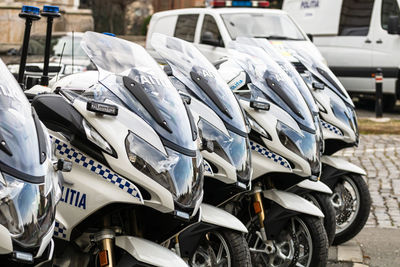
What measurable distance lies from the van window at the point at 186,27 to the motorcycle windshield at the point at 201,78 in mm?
10529

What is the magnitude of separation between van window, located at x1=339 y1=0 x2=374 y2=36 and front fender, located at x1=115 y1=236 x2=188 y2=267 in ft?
46.3

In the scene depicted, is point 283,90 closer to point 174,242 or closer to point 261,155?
point 261,155

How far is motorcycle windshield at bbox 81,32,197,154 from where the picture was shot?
431 cm

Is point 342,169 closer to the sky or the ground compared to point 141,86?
closer to the ground

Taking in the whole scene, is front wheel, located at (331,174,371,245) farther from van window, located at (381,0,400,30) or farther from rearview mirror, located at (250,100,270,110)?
van window, located at (381,0,400,30)

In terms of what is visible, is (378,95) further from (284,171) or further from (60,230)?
(60,230)

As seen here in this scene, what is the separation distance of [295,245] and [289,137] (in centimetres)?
64

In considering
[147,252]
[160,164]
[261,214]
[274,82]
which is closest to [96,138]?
[160,164]

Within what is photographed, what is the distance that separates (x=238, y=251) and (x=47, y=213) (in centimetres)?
173

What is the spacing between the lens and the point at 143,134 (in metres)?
4.21

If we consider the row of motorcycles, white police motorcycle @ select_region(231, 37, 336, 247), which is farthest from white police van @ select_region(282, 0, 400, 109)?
the row of motorcycles

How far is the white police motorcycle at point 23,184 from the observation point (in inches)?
128

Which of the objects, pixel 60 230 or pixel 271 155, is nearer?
pixel 60 230

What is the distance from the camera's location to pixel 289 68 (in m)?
6.51
